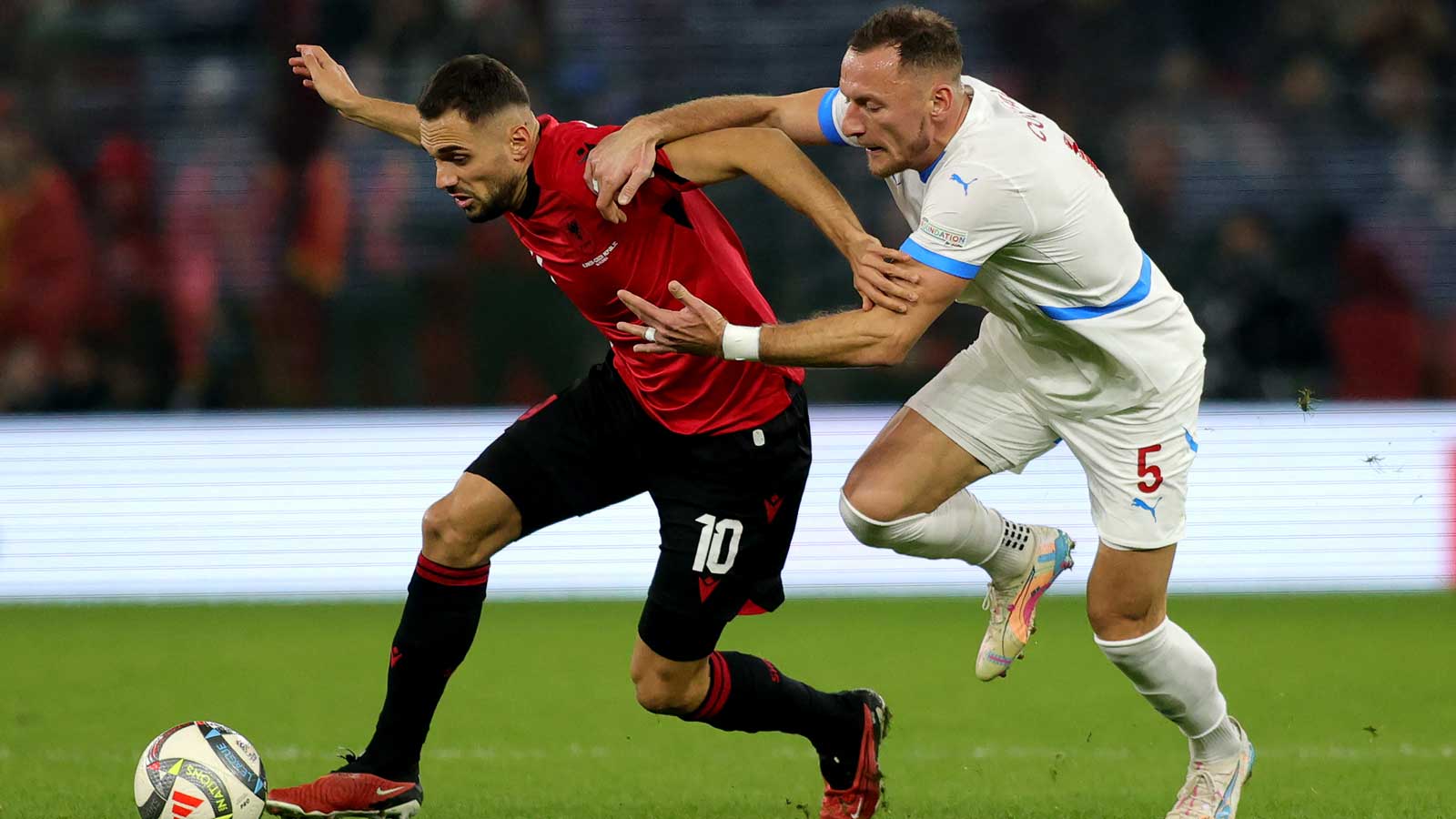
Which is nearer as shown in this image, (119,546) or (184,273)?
(119,546)

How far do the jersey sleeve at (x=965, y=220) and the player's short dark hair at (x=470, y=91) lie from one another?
107 cm

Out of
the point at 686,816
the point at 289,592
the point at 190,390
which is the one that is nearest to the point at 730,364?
the point at 686,816

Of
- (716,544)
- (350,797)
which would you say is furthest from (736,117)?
(350,797)

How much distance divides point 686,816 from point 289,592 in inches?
210

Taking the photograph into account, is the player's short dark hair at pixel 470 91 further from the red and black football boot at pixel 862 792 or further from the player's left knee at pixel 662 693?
the red and black football boot at pixel 862 792

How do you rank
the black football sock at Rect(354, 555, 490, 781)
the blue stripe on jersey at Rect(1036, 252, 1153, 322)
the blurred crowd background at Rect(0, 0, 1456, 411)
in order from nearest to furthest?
1. the blue stripe on jersey at Rect(1036, 252, 1153, 322)
2. the black football sock at Rect(354, 555, 490, 781)
3. the blurred crowd background at Rect(0, 0, 1456, 411)

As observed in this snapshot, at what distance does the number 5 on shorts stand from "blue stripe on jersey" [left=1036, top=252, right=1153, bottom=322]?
1.26 feet

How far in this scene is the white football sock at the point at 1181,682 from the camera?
14.9ft

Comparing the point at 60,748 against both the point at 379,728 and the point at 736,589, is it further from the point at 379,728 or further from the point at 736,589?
the point at 736,589

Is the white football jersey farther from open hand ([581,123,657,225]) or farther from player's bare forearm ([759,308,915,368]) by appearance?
open hand ([581,123,657,225])

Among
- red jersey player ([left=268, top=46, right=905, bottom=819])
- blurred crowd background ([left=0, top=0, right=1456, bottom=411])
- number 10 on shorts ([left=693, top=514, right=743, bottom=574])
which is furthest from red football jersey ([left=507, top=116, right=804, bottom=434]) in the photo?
blurred crowd background ([left=0, top=0, right=1456, bottom=411])

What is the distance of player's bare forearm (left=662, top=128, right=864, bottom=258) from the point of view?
4.26m

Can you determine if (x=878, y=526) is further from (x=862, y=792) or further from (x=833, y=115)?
(x=833, y=115)

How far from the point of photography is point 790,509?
469cm
